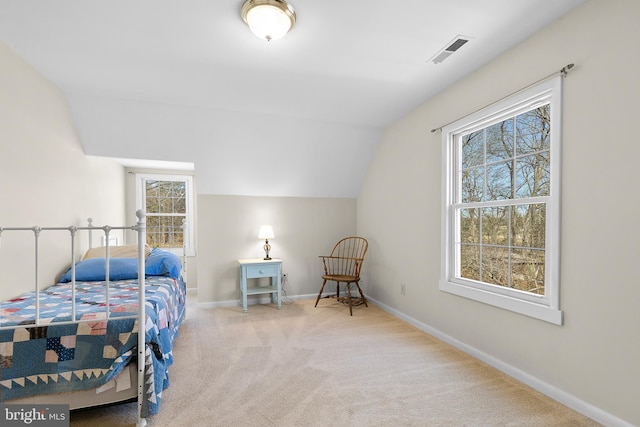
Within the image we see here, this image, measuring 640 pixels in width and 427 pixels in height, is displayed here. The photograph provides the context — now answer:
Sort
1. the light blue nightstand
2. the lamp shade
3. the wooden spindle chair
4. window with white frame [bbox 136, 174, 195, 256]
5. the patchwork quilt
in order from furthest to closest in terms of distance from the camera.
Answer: window with white frame [bbox 136, 174, 195, 256], the wooden spindle chair, the lamp shade, the light blue nightstand, the patchwork quilt

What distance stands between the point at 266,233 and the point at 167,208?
173 cm

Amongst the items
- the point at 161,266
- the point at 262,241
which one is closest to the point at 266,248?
the point at 262,241

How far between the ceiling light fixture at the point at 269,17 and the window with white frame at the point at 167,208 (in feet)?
10.8

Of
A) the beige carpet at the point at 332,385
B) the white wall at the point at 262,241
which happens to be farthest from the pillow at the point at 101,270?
the white wall at the point at 262,241

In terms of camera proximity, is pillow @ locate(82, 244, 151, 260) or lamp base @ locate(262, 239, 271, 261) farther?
lamp base @ locate(262, 239, 271, 261)

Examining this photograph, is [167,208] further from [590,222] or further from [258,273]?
[590,222]

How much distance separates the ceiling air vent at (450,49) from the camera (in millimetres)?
2088

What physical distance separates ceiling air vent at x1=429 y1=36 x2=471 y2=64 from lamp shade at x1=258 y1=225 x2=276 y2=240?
2.63 m

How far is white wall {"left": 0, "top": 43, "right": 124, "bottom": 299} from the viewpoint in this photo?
2188mm

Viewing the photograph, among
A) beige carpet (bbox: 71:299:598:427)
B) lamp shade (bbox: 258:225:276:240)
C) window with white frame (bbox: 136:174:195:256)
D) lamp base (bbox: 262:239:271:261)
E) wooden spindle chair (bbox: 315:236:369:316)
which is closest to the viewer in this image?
beige carpet (bbox: 71:299:598:427)

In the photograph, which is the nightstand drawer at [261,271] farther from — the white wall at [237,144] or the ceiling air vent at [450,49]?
the ceiling air vent at [450,49]

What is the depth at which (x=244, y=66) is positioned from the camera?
7.94 feet

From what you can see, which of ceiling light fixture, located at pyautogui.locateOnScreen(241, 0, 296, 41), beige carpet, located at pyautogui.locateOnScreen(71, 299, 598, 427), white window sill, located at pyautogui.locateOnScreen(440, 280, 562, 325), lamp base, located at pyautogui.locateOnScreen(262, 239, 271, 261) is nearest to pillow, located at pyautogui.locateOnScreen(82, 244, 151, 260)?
beige carpet, located at pyautogui.locateOnScreen(71, 299, 598, 427)

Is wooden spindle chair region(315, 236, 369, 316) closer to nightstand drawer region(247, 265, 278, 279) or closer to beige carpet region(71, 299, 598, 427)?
nightstand drawer region(247, 265, 278, 279)
